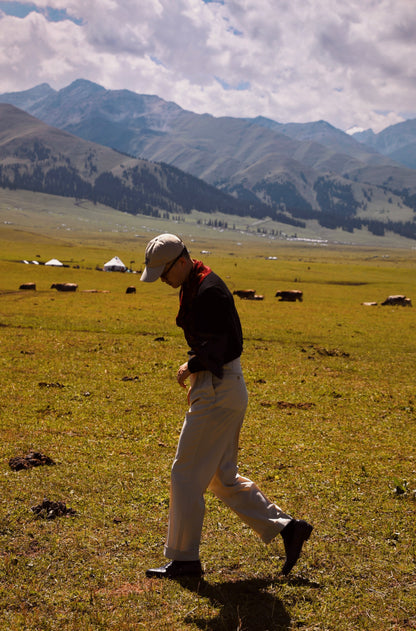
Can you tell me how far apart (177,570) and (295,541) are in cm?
169

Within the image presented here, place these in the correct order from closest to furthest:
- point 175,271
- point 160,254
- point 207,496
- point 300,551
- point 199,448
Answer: point 160,254
point 175,271
point 199,448
point 300,551
point 207,496

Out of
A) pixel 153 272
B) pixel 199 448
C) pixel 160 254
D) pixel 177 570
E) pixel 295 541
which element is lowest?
pixel 177 570

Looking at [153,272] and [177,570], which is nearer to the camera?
[153,272]

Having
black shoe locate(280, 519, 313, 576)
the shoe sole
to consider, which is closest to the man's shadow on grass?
the shoe sole

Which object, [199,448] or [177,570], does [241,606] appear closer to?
[177,570]

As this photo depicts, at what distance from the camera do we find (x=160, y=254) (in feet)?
22.2

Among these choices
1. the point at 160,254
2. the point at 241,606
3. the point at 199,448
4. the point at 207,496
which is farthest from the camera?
the point at 207,496

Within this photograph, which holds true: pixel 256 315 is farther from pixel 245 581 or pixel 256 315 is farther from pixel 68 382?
pixel 245 581

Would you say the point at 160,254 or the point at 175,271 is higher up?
the point at 160,254

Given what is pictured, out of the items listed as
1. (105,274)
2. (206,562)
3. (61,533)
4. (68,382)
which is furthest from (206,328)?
(105,274)

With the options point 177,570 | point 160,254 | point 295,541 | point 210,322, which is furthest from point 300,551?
point 160,254

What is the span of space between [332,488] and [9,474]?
636cm

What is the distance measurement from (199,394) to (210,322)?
1.01 meters

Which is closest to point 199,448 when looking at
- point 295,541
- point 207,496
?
point 295,541
